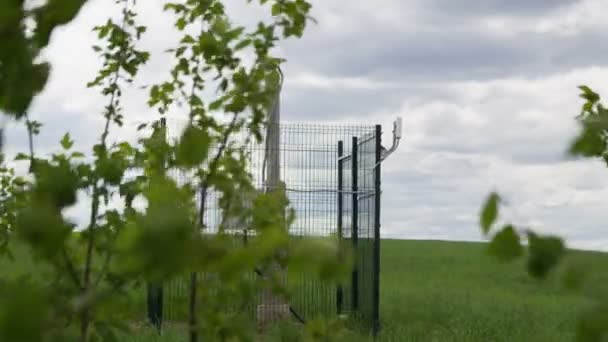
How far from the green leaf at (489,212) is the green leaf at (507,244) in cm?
4

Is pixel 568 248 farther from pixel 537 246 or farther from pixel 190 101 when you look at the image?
pixel 190 101

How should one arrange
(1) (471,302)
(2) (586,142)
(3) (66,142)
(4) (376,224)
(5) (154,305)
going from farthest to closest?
(1) (471,302) → (5) (154,305) → (4) (376,224) → (3) (66,142) → (2) (586,142)

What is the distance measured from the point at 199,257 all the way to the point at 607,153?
1114mm

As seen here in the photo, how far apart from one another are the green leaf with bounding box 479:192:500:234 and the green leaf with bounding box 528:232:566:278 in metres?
0.07

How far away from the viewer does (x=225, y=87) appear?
286cm

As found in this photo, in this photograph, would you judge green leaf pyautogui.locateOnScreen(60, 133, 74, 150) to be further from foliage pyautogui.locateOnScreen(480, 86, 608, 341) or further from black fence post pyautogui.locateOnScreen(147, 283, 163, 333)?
black fence post pyautogui.locateOnScreen(147, 283, 163, 333)

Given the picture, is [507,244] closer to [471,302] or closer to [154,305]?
[154,305]

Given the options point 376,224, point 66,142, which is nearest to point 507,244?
point 66,142

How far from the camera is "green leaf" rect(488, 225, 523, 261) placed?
123 cm

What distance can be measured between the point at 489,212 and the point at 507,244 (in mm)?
67

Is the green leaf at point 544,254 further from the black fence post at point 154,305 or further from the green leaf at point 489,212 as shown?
the black fence post at point 154,305

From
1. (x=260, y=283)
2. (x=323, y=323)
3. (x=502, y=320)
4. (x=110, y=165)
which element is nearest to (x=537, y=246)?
(x=260, y=283)

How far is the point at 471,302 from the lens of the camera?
1302cm

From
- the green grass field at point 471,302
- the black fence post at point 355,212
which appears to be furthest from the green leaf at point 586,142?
the black fence post at point 355,212
